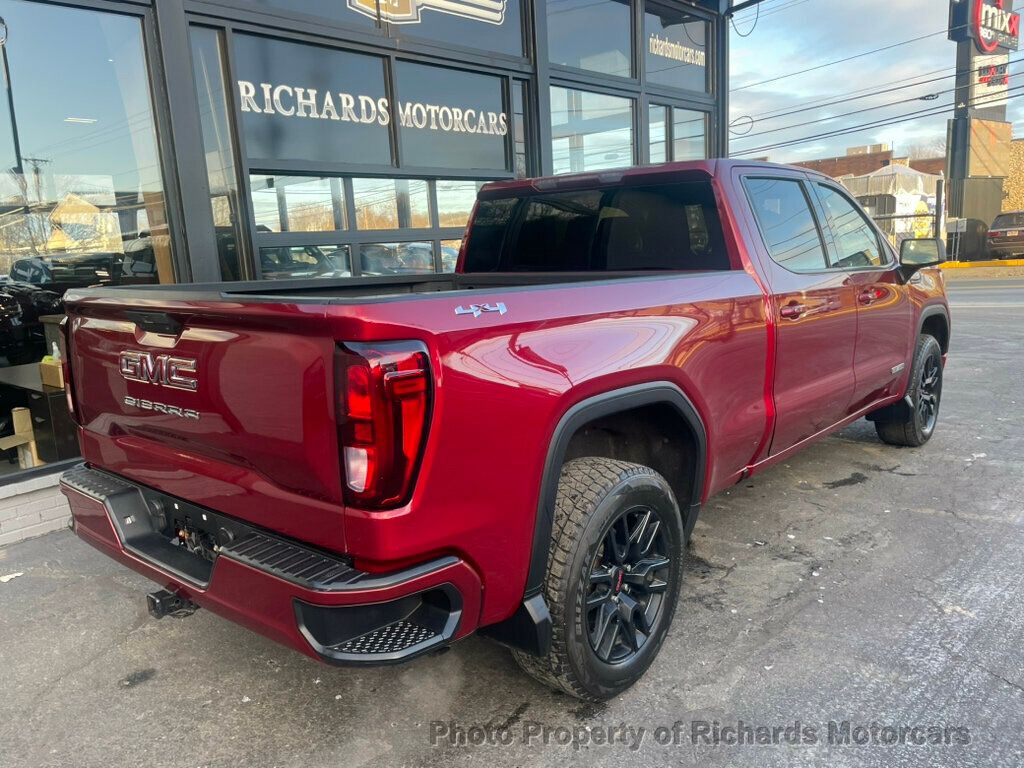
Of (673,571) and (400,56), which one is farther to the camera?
(400,56)

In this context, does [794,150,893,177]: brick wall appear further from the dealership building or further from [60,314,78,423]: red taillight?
[60,314,78,423]: red taillight

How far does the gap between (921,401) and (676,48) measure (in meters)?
6.43

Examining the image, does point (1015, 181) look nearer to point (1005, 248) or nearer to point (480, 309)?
point (1005, 248)

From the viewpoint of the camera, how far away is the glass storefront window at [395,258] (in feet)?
21.5

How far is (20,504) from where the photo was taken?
4.30m

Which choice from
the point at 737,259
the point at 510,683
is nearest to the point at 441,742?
the point at 510,683

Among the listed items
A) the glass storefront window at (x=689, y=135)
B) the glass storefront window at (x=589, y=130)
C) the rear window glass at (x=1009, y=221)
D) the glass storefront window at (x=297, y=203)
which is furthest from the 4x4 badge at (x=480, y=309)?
the rear window glass at (x=1009, y=221)

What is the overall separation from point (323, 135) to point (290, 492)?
4.87 m

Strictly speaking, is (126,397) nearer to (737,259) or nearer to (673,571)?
(673,571)

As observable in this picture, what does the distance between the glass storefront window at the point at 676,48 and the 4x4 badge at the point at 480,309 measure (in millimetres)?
8138

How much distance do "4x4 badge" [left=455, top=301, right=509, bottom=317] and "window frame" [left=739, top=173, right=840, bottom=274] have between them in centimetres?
179

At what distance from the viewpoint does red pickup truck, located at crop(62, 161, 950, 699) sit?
1.88 meters

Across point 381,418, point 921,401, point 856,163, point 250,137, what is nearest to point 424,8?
point 250,137

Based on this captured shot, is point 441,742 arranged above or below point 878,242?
below
